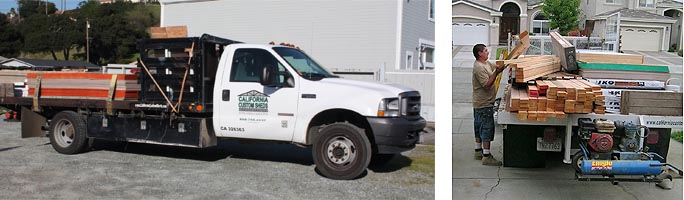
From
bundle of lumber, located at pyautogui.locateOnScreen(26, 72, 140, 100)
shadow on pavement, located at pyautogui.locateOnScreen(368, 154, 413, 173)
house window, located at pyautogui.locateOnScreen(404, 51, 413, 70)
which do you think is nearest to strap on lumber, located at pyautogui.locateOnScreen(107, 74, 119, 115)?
bundle of lumber, located at pyautogui.locateOnScreen(26, 72, 140, 100)

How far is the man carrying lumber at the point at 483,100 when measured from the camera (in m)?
2.28

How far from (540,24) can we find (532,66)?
0.21 m

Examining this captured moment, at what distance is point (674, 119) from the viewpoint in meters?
2.38

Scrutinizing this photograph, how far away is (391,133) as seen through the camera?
524cm

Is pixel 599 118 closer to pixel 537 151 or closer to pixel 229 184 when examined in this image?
pixel 537 151

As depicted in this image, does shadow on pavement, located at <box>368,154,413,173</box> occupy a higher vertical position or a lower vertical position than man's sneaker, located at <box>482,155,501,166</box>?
lower

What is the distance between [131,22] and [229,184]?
6776mm

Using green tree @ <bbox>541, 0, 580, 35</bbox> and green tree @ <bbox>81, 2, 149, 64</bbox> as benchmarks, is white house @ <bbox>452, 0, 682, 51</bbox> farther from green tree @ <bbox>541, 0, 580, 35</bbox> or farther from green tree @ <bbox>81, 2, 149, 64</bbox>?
green tree @ <bbox>81, 2, 149, 64</bbox>

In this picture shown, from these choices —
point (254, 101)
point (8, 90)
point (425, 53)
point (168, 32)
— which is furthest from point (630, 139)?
point (425, 53)

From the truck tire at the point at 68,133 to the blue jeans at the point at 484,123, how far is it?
5.45 meters

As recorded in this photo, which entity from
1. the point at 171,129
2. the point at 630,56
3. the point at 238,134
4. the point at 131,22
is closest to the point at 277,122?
the point at 238,134

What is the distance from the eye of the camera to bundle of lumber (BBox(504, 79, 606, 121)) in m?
2.39

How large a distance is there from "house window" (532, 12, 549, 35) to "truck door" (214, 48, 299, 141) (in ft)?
11.2

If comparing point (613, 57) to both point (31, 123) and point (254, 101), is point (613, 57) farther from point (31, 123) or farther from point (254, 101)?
point (31, 123)
